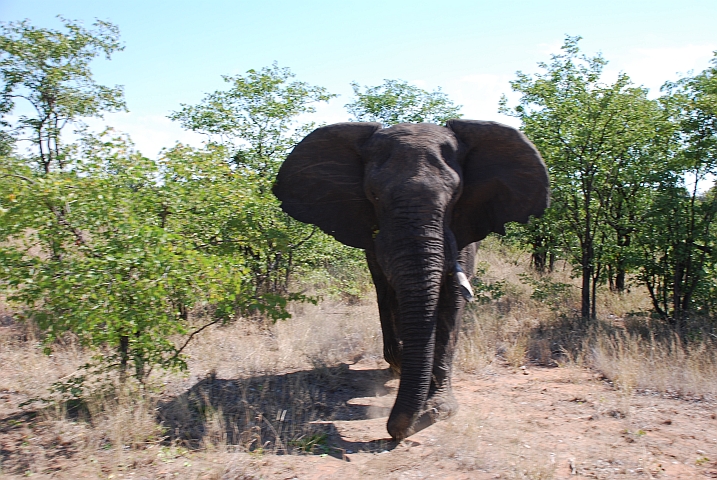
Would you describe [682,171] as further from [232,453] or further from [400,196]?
[232,453]

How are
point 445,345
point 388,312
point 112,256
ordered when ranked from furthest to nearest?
1. point 388,312
2. point 445,345
3. point 112,256

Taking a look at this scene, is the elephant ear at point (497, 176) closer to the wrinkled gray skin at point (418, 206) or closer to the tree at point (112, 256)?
the wrinkled gray skin at point (418, 206)

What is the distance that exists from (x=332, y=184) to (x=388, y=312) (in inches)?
72.4

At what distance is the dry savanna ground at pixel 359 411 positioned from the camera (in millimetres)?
5305

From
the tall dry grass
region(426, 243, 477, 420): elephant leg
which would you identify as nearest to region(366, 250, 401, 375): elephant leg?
the tall dry grass

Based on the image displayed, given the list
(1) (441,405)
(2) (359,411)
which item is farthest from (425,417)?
(2) (359,411)

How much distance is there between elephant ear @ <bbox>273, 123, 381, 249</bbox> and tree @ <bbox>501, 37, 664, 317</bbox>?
3967 mm

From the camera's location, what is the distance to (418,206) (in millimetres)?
5918

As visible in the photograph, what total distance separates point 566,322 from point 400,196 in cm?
551

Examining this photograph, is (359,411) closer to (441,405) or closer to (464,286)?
(441,405)

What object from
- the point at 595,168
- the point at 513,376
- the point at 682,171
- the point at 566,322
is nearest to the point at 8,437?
the point at 513,376

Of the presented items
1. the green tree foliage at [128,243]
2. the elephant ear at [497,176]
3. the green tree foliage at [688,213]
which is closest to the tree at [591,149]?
the green tree foliage at [688,213]

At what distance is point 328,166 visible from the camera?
25.2 ft

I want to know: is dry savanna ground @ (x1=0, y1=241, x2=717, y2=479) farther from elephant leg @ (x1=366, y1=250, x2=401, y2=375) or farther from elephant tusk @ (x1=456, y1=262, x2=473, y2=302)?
elephant tusk @ (x1=456, y1=262, x2=473, y2=302)
